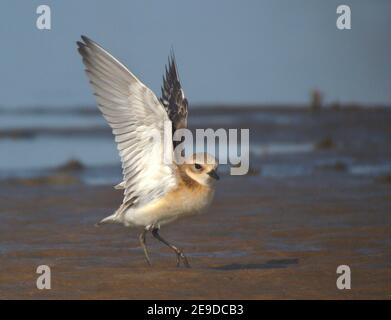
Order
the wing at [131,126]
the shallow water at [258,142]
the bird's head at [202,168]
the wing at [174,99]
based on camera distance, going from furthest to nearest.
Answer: the shallow water at [258,142]
the wing at [174,99]
the bird's head at [202,168]
the wing at [131,126]

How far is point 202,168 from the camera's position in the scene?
10.8 meters

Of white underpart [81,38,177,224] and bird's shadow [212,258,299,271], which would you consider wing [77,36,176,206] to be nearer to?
white underpart [81,38,177,224]

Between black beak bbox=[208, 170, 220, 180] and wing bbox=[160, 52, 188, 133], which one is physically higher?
wing bbox=[160, 52, 188, 133]

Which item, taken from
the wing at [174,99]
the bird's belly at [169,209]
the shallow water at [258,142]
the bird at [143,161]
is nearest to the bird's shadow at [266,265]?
the bird at [143,161]

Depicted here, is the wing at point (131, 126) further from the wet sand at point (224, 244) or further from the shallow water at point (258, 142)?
the shallow water at point (258, 142)

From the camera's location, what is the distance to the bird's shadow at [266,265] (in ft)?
35.0

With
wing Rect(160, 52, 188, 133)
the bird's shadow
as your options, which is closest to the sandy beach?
the bird's shadow

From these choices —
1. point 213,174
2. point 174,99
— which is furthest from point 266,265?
point 174,99

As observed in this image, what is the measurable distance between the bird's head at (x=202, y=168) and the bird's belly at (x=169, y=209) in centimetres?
13

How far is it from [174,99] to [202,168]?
1230 millimetres

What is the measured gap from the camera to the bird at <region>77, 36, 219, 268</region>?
10664 millimetres

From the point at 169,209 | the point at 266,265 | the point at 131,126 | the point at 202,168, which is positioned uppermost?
the point at 131,126

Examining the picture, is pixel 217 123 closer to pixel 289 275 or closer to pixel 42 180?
pixel 42 180

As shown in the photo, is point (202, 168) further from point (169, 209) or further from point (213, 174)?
point (169, 209)
